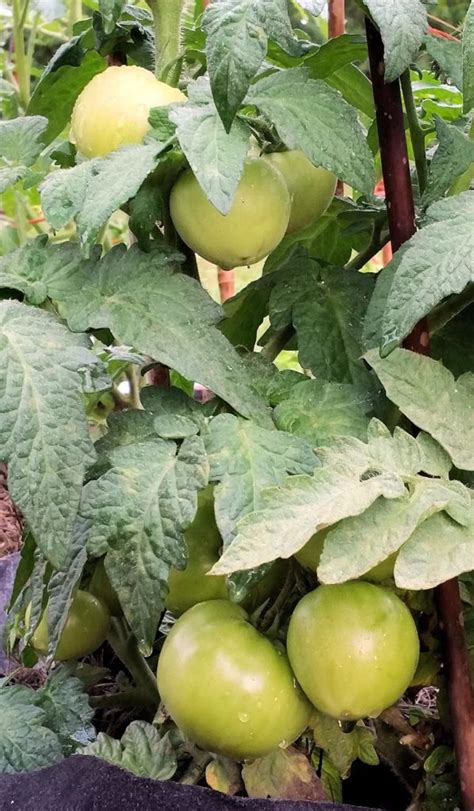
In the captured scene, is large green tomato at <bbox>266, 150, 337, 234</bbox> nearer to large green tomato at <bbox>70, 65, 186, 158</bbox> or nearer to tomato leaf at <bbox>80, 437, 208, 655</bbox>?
large green tomato at <bbox>70, 65, 186, 158</bbox>

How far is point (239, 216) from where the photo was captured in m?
0.45

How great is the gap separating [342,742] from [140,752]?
12 cm

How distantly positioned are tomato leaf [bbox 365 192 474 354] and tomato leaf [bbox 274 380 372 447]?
0.20 feet

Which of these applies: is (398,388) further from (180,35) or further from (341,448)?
(180,35)

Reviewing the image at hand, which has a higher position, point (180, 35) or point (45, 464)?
point (180, 35)

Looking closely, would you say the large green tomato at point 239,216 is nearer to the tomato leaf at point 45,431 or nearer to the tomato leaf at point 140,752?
the tomato leaf at point 45,431

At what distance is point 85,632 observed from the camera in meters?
0.53


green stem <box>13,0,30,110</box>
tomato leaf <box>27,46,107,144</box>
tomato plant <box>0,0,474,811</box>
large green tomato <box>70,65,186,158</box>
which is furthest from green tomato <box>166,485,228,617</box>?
green stem <box>13,0,30,110</box>

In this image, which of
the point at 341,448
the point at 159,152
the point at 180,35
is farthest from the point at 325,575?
→ the point at 180,35

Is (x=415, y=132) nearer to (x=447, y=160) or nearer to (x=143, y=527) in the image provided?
(x=447, y=160)

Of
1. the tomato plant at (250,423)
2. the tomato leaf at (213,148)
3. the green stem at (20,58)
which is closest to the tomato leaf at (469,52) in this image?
the tomato plant at (250,423)

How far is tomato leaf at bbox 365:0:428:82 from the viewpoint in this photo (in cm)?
38

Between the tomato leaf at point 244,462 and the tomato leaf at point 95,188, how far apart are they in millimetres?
119

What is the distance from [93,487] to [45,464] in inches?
1.3
